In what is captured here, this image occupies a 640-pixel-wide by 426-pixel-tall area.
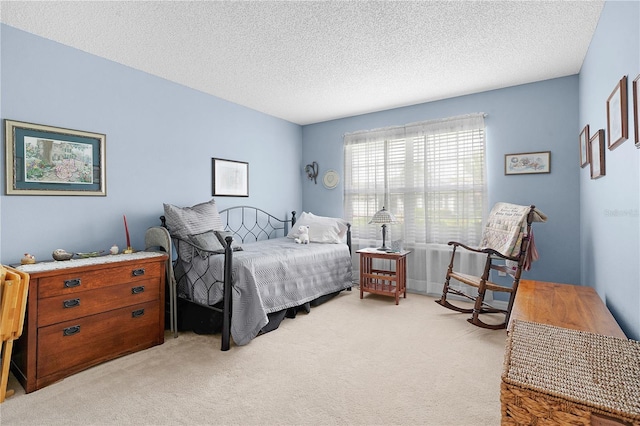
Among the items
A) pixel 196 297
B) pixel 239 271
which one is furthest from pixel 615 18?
pixel 196 297

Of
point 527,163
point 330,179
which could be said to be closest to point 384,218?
point 330,179

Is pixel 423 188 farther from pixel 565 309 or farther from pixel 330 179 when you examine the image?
pixel 565 309

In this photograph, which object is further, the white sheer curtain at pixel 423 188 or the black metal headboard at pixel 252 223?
the black metal headboard at pixel 252 223

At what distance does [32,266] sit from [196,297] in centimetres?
120

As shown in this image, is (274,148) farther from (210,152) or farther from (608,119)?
(608,119)

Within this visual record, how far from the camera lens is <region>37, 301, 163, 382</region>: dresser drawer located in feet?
6.93

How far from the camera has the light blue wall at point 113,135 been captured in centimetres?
245

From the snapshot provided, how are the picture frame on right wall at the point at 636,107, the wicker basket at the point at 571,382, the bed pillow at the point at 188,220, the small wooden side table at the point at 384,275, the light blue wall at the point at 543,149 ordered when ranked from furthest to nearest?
the small wooden side table at the point at 384,275
the light blue wall at the point at 543,149
the bed pillow at the point at 188,220
the picture frame on right wall at the point at 636,107
the wicker basket at the point at 571,382

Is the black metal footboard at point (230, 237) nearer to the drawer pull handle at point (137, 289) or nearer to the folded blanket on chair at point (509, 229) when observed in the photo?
the drawer pull handle at point (137, 289)

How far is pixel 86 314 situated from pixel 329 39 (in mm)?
2786

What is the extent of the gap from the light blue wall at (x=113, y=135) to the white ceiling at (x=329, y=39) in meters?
0.18

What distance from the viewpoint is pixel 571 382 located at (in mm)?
1037

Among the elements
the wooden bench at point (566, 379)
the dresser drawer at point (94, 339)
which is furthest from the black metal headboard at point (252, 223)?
the wooden bench at point (566, 379)

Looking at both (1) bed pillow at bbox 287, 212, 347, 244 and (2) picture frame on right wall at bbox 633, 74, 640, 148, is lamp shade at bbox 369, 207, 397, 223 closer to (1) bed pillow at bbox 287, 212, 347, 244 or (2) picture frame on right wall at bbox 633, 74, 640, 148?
(1) bed pillow at bbox 287, 212, 347, 244
